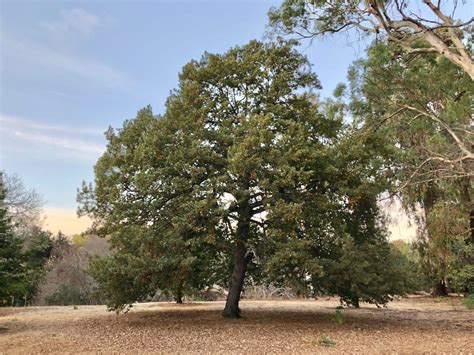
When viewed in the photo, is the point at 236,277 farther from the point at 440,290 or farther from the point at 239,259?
the point at 440,290

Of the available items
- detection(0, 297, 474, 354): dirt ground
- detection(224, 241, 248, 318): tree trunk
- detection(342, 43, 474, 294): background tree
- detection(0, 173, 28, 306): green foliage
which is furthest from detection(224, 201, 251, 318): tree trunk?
detection(0, 173, 28, 306): green foliage

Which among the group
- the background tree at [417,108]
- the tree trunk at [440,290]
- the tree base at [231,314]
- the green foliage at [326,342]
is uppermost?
the background tree at [417,108]

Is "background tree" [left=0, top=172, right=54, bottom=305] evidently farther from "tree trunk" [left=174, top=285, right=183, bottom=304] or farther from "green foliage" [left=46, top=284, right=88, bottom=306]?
"tree trunk" [left=174, top=285, right=183, bottom=304]

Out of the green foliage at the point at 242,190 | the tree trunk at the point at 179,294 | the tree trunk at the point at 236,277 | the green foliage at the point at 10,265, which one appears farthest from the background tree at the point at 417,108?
the green foliage at the point at 10,265

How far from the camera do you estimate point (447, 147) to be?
44.4 feet

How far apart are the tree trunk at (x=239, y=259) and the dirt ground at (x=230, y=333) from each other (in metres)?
0.51

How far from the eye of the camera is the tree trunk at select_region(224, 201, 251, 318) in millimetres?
12406

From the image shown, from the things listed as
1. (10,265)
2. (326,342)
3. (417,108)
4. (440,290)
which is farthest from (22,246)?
(440,290)

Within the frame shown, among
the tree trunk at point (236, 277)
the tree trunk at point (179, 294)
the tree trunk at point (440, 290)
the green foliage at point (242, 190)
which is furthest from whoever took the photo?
the tree trunk at point (440, 290)

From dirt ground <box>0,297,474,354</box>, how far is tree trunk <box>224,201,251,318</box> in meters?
0.51

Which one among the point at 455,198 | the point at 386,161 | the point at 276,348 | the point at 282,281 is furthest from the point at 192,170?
the point at 455,198

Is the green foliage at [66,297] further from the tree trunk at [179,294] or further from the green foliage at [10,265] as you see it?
the green foliage at [10,265]

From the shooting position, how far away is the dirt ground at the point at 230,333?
28.5 ft

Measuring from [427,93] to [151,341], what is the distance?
10.7 metres
